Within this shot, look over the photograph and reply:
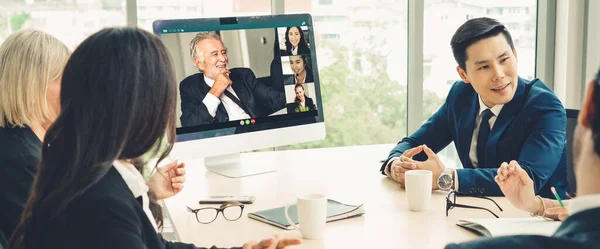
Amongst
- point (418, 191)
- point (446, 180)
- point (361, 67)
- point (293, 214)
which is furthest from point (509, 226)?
point (361, 67)

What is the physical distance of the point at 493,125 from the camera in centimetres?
245

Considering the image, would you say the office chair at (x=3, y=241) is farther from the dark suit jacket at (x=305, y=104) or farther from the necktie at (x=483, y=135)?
the necktie at (x=483, y=135)

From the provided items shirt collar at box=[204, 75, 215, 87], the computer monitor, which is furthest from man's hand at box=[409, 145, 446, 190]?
shirt collar at box=[204, 75, 215, 87]

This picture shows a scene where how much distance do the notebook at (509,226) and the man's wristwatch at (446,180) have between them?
343mm

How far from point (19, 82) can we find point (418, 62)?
2554 mm

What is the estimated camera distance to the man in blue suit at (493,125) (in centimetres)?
224

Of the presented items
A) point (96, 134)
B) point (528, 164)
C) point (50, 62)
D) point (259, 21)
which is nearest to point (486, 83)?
point (528, 164)

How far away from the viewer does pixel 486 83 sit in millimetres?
2457

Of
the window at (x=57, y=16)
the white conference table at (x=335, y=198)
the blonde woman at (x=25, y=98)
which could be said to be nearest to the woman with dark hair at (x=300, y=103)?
the white conference table at (x=335, y=198)

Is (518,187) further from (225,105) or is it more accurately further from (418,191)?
(225,105)

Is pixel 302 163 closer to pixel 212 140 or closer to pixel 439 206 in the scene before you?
pixel 212 140

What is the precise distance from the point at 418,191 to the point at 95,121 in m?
1.01

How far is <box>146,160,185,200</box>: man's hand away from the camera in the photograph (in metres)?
2.08

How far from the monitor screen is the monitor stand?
0.16 metres
